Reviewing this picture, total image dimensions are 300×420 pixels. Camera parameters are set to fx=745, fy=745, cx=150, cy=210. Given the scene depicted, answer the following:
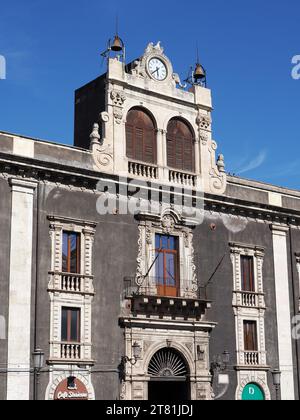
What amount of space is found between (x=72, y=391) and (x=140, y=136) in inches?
441

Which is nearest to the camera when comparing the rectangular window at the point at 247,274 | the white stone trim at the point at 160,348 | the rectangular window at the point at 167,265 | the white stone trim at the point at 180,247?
the white stone trim at the point at 160,348

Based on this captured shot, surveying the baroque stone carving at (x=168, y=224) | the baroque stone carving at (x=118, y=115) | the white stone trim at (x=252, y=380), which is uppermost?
the baroque stone carving at (x=118, y=115)

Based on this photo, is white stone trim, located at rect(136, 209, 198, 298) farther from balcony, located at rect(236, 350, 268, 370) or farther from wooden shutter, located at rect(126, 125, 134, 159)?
balcony, located at rect(236, 350, 268, 370)

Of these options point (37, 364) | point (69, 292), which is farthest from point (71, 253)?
point (37, 364)

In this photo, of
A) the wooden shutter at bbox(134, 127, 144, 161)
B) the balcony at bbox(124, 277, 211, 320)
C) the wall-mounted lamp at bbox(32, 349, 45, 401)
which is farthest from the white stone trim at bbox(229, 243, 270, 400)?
the wall-mounted lamp at bbox(32, 349, 45, 401)

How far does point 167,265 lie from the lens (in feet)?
103

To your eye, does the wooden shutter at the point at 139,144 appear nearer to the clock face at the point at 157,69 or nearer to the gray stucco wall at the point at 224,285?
the clock face at the point at 157,69

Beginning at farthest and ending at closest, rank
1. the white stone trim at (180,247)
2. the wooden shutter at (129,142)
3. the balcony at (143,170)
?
the wooden shutter at (129,142) → the balcony at (143,170) → the white stone trim at (180,247)

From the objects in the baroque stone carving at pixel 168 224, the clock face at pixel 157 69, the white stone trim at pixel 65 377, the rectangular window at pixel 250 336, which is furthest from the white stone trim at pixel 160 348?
the clock face at pixel 157 69

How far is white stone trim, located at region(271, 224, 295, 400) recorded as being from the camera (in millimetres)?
33906

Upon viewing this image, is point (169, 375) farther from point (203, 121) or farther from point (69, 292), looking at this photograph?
point (203, 121)

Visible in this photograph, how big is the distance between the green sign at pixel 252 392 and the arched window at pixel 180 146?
9.89 metres

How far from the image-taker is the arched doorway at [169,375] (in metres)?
30.1

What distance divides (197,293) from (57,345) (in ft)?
23.5
